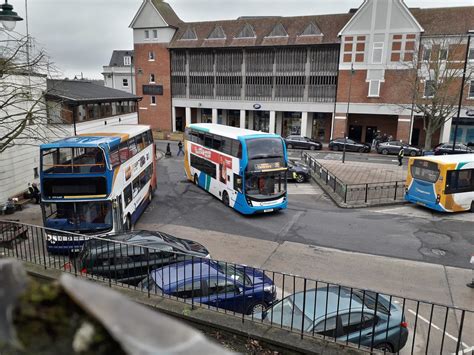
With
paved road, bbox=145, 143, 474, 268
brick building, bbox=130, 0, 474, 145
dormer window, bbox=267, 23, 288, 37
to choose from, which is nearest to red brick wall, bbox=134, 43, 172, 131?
brick building, bbox=130, 0, 474, 145

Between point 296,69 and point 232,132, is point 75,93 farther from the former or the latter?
point 296,69

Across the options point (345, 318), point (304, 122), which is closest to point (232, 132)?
point (345, 318)

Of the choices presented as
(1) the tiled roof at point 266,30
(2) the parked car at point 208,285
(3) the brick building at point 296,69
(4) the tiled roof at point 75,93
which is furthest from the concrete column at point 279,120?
(2) the parked car at point 208,285

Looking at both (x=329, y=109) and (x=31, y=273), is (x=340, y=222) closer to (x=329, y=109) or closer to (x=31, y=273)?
(x=31, y=273)

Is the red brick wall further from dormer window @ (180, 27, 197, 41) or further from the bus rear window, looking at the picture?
the bus rear window

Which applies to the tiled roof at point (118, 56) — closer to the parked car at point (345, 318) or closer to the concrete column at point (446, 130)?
the concrete column at point (446, 130)

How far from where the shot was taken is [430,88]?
35062 mm

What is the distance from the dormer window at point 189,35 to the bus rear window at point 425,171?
36049 mm

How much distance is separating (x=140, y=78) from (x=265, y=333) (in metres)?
49.3

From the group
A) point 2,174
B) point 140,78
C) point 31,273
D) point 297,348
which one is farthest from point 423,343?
point 140,78

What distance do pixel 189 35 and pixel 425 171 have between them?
3744 cm

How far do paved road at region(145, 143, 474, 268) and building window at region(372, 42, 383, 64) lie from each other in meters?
23.7

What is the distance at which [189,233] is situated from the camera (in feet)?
52.6

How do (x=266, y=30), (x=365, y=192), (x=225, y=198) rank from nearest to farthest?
(x=225, y=198)
(x=365, y=192)
(x=266, y=30)
